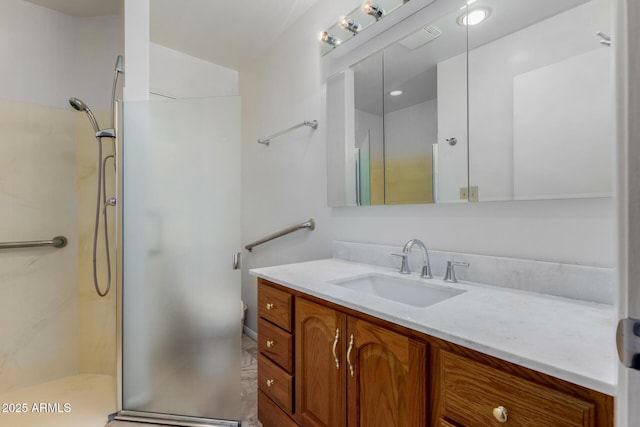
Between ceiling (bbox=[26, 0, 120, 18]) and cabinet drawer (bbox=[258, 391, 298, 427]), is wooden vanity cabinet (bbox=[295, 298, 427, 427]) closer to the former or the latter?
cabinet drawer (bbox=[258, 391, 298, 427])

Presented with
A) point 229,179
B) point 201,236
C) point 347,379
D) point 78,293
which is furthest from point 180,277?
point 78,293

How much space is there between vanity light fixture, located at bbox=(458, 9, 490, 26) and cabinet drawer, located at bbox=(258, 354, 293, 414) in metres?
1.64

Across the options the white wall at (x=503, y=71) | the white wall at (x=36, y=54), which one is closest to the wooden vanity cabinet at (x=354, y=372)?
the white wall at (x=503, y=71)

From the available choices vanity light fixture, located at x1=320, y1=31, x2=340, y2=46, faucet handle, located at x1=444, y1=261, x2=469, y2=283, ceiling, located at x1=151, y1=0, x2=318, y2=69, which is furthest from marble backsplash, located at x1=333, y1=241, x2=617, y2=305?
ceiling, located at x1=151, y1=0, x2=318, y2=69

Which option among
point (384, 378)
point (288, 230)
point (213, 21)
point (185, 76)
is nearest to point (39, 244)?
point (288, 230)

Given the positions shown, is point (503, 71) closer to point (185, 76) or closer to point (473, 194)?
point (473, 194)

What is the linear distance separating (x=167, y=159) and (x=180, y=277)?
594mm

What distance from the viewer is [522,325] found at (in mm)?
720

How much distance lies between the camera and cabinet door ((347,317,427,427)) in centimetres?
76

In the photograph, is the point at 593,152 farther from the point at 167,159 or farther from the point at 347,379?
the point at 167,159

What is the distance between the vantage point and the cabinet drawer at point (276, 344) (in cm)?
120

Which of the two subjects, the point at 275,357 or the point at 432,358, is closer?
the point at 432,358

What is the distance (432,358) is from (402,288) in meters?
0.52

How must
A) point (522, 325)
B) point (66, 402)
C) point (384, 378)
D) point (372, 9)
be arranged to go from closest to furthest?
1. point (522, 325)
2. point (384, 378)
3. point (372, 9)
4. point (66, 402)
